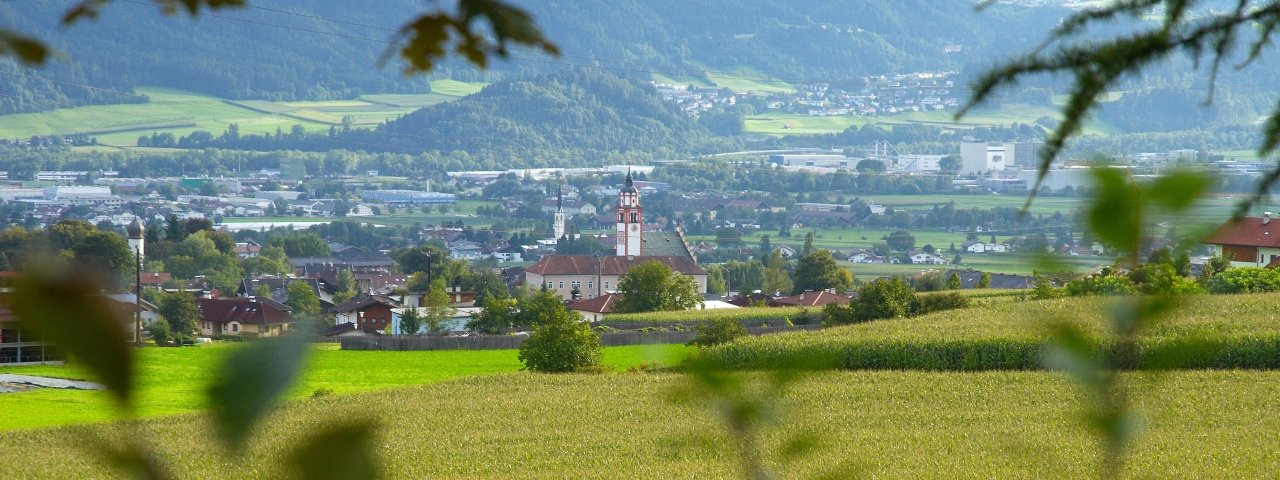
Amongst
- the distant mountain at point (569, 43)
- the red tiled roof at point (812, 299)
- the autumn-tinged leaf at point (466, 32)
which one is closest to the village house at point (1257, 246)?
the red tiled roof at point (812, 299)

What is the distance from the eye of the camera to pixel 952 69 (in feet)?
557

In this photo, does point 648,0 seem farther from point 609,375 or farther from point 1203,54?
point 1203,54

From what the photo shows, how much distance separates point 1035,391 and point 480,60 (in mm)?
14589

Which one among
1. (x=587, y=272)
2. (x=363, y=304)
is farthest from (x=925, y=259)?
(x=363, y=304)

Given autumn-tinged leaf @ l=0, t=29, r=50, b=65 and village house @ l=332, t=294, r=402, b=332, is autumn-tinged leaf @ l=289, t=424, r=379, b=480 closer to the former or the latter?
autumn-tinged leaf @ l=0, t=29, r=50, b=65

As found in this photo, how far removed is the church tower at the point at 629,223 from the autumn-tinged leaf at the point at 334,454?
268ft

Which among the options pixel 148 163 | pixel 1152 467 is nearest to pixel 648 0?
pixel 148 163

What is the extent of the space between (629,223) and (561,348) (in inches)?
2401

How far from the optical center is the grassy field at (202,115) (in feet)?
430

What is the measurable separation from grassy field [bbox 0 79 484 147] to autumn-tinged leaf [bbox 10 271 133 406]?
139691 mm

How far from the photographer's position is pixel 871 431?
12.3 meters

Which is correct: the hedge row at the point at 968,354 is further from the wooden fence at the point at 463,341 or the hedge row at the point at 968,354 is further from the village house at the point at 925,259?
the village house at the point at 925,259

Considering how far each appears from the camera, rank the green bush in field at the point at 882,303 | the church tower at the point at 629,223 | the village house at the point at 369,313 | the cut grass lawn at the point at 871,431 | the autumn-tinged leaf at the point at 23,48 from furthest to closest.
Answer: the church tower at the point at 629,223
the village house at the point at 369,313
the green bush in field at the point at 882,303
the cut grass lawn at the point at 871,431
the autumn-tinged leaf at the point at 23,48

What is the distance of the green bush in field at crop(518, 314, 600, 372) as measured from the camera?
2214 cm
